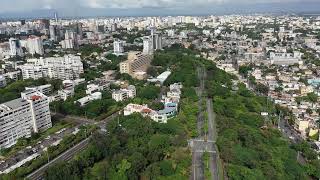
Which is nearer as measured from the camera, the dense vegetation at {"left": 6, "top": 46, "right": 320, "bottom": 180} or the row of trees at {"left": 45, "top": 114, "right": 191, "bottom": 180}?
the row of trees at {"left": 45, "top": 114, "right": 191, "bottom": 180}

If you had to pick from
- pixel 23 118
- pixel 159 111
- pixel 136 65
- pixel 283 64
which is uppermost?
pixel 136 65

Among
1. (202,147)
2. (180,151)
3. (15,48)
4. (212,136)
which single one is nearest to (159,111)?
(212,136)

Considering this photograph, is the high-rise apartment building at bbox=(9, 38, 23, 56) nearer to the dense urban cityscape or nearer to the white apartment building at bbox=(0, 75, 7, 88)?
the dense urban cityscape

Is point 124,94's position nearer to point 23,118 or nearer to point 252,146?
point 23,118

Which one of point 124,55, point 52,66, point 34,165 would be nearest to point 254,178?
point 34,165

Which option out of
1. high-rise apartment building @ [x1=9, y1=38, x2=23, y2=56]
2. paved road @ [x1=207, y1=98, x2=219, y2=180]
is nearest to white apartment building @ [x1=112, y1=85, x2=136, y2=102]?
paved road @ [x1=207, y1=98, x2=219, y2=180]
